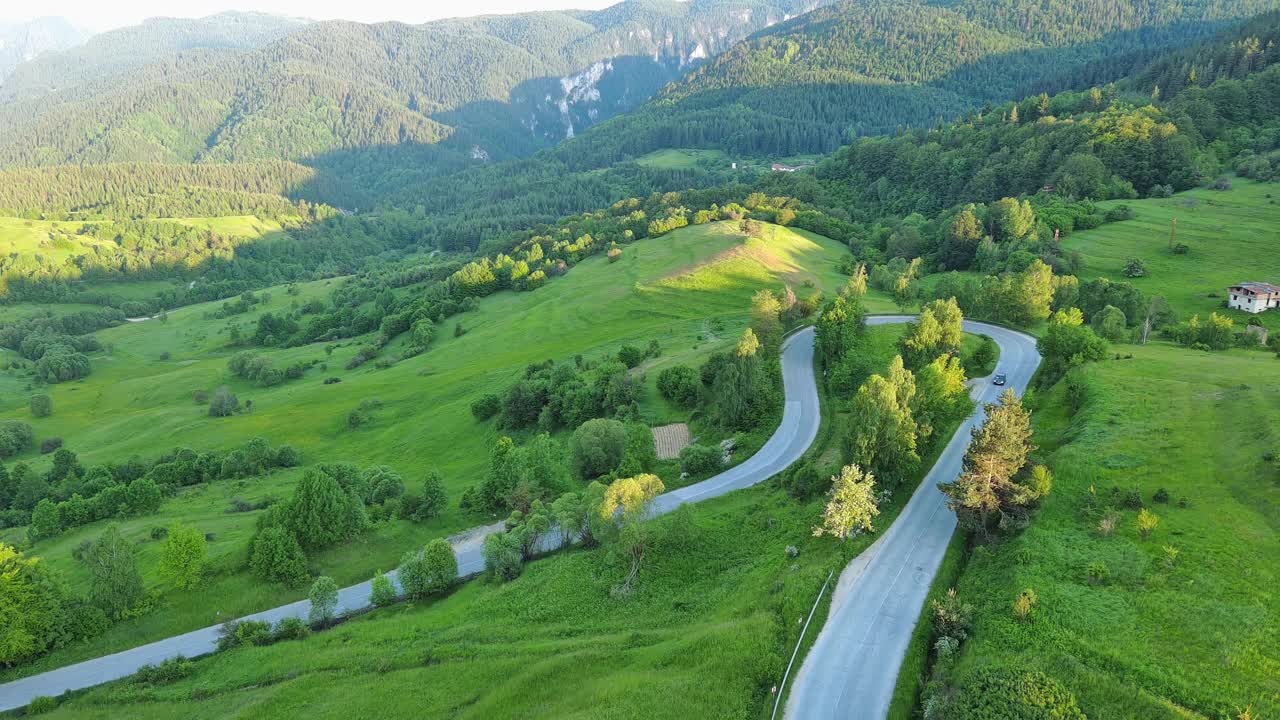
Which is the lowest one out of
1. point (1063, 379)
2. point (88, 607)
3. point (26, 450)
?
point (26, 450)

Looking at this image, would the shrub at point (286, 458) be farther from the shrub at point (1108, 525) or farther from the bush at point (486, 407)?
the shrub at point (1108, 525)

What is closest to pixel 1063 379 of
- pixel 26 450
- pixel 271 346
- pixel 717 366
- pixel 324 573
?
pixel 717 366

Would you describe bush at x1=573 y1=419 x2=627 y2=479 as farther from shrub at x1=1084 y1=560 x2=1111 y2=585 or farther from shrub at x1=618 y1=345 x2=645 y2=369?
shrub at x1=1084 y1=560 x2=1111 y2=585

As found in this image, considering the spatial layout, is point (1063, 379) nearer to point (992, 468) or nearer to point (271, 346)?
point (992, 468)

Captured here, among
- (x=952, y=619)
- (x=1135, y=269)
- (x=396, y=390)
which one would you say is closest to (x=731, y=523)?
(x=952, y=619)

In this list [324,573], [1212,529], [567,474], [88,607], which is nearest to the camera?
[1212,529]

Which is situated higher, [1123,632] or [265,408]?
[1123,632]
